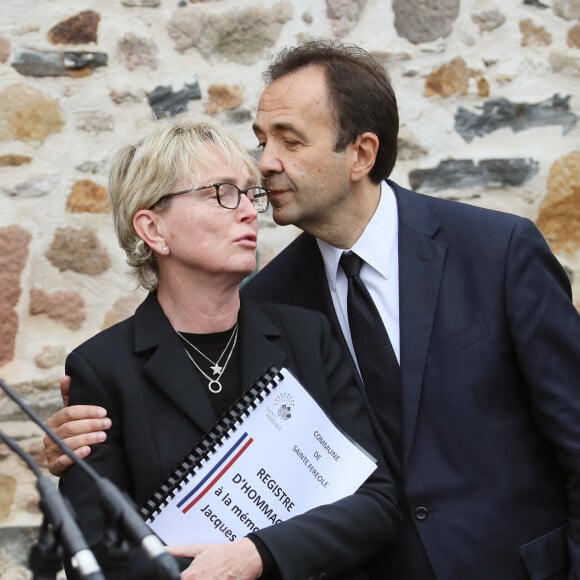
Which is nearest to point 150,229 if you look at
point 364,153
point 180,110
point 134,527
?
point 364,153

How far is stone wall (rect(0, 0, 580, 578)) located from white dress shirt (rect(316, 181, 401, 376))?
4.28 ft

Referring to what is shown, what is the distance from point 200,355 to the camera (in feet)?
7.36

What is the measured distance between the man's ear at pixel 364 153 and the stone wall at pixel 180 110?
1.18 meters

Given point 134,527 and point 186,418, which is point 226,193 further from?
point 134,527

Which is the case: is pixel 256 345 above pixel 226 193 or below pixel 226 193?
below

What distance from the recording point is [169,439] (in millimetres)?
2109

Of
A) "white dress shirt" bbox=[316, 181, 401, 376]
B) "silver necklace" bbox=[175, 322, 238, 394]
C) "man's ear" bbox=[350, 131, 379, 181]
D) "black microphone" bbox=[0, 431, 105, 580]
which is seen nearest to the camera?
"black microphone" bbox=[0, 431, 105, 580]

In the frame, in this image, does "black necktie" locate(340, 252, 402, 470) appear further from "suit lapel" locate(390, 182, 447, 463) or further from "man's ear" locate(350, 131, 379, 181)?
"man's ear" locate(350, 131, 379, 181)

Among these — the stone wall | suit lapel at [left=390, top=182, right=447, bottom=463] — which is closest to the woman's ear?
suit lapel at [left=390, top=182, right=447, bottom=463]

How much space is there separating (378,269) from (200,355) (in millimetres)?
503

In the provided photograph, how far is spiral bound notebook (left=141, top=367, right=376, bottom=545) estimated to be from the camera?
202cm

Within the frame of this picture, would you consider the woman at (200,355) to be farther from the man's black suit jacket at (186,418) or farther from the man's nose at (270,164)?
the man's nose at (270,164)

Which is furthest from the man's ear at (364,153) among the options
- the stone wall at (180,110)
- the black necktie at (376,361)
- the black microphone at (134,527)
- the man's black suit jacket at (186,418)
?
the black microphone at (134,527)

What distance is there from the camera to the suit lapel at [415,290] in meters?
2.34
